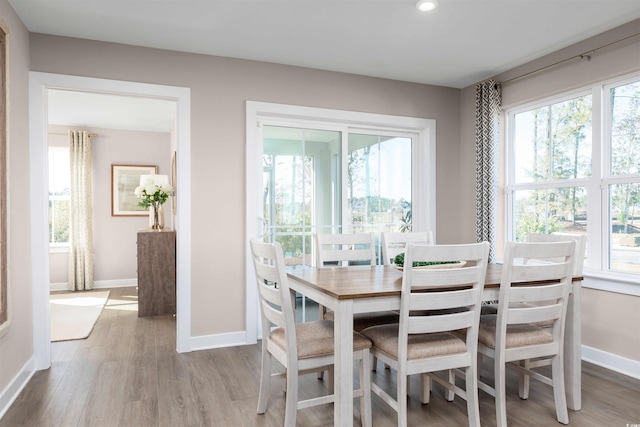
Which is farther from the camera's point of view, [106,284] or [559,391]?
[106,284]

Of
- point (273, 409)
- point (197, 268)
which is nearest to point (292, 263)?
point (197, 268)

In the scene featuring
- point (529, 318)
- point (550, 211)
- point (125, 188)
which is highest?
point (125, 188)

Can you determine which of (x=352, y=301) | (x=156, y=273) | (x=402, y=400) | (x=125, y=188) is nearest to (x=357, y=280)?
(x=352, y=301)

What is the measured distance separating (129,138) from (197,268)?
156 inches

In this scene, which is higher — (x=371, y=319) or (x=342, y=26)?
(x=342, y=26)

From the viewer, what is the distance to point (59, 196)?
6.33 metres

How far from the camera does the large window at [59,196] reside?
6.29m

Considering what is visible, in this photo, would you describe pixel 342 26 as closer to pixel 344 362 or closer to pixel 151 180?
pixel 344 362

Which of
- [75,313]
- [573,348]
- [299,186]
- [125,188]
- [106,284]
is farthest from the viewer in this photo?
[125,188]

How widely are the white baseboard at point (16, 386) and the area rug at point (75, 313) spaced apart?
0.89 meters

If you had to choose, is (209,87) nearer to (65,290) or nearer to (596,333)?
(596,333)

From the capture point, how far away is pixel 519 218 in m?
4.03

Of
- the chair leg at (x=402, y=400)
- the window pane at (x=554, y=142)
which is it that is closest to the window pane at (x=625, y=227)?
the window pane at (x=554, y=142)

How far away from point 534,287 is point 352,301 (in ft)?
3.41
